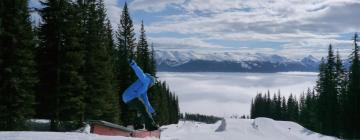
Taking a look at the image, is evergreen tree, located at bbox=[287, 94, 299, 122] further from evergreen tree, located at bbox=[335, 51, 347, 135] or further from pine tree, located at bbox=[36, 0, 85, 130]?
pine tree, located at bbox=[36, 0, 85, 130]

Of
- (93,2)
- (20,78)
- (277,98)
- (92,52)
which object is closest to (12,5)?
(20,78)

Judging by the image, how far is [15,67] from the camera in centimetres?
2689

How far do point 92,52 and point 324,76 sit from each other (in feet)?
154

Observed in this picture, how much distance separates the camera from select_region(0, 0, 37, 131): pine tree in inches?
1038

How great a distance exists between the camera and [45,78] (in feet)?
102

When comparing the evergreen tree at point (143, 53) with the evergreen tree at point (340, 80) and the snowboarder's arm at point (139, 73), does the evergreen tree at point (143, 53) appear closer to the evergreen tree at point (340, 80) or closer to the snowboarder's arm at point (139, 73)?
the evergreen tree at point (340, 80)

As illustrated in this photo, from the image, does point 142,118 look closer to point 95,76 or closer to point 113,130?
point 113,130

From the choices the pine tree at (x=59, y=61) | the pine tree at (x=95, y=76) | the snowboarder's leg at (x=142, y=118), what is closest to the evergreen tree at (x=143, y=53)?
the pine tree at (x=95, y=76)

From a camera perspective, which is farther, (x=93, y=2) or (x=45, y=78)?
Result: (x=93, y=2)

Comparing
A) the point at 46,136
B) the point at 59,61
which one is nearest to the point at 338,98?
the point at 59,61

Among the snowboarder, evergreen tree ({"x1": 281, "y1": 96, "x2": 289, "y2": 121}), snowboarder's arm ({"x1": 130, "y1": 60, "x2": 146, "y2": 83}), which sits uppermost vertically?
snowboarder's arm ({"x1": 130, "y1": 60, "x2": 146, "y2": 83})

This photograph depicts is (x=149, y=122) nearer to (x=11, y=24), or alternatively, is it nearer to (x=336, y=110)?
(x=11, y=24)

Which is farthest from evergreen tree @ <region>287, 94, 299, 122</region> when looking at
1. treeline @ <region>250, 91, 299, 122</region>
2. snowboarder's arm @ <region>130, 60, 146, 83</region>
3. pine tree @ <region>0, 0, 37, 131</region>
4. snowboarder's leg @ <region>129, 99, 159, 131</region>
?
snowboarder's arm @ <region>130, 60, 146, 83</region>

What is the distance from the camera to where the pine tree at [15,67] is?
2638cm
